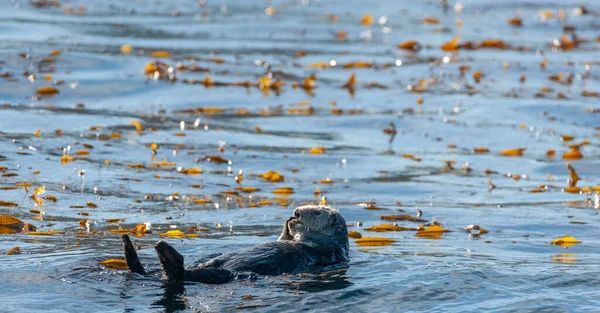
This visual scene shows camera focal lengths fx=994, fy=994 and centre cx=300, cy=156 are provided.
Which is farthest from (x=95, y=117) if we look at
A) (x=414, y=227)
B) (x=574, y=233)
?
(x=574, y=233)

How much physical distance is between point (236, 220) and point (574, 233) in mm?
2482

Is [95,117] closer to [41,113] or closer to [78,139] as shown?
[41,113]

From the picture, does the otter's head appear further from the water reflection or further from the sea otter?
the water reflection

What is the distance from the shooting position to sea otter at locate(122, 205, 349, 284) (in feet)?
16.1

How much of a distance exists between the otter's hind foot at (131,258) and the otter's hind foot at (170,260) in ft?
0.56

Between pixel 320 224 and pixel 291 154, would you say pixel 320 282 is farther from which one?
pixel 291 154

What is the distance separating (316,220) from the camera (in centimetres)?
611

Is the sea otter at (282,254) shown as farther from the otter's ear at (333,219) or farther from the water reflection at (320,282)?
the water reflection at (320,282)

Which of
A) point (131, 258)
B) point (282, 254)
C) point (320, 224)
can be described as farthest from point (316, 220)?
point (131, 258)

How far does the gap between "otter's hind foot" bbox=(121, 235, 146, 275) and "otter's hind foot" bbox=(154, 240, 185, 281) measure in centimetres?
17

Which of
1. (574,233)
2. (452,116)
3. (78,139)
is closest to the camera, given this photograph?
(574,233)

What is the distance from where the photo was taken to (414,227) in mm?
7367

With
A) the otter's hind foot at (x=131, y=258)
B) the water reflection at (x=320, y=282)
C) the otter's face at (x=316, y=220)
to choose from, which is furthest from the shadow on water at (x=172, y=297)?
the otter's face at (x=316, y=220)

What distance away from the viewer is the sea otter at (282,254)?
Answer: 16.1 feet
